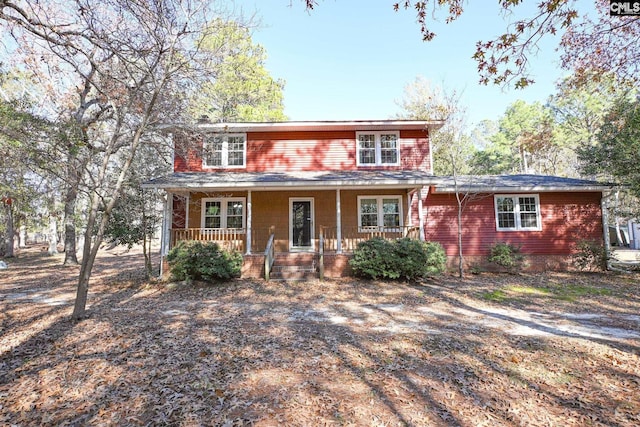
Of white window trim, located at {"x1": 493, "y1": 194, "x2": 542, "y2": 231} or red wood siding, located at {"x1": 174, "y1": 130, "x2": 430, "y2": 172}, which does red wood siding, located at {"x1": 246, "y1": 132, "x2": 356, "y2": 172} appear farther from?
white window trim, located at {"x1": 493, "y1": 194, "x2": 542, "y2": 231}

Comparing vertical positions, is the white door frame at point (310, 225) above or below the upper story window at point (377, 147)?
below

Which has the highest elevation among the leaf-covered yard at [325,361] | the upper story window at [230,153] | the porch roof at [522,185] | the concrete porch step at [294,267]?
the upper story window at [230,153]

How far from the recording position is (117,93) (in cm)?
837

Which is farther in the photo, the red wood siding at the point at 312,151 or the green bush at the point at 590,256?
the red wood siding at the point at 312,151

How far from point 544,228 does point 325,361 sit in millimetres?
11894

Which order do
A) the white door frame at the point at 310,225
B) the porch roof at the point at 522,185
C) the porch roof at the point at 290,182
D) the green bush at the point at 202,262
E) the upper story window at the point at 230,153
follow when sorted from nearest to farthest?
the green bush at the point at 202,262, the porch roof at the point at 290,182, the porch roof at the point at 522,185, the white door frame at the point at 310,225, the upper story window at the point at 230,153

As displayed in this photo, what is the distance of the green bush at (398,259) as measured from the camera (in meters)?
9.79

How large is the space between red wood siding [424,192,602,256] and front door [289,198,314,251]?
4802 millimetres

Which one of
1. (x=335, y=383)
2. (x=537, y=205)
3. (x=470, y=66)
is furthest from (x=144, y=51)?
(x=537, y=205)

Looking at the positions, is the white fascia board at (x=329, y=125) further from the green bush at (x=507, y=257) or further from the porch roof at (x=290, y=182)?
the green bush at (x=507, y=257)

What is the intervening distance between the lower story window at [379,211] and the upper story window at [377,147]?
5.26 feet

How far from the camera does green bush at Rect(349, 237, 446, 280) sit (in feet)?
32.1

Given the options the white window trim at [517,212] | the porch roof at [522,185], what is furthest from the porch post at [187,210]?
the white window trim at [517,212]

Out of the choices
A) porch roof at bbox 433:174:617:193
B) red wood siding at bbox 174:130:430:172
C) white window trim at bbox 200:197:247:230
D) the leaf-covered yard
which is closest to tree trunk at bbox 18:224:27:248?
white window trim at bbox 200:197:247:230
